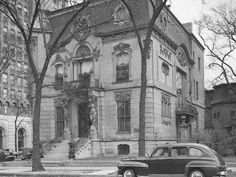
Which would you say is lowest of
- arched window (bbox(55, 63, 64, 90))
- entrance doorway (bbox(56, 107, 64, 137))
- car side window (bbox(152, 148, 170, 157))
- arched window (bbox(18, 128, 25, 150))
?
arched window (bbox(18, 128, 25, 150))

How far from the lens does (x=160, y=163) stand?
1658cm

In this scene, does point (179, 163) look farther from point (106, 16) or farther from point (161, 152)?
point (106, 16)

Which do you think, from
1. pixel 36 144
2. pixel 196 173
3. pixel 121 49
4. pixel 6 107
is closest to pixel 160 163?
pixel 196 173

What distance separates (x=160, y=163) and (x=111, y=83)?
17821mm

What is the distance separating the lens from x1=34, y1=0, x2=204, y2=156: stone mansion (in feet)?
107

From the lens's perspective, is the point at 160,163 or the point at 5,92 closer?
the point at 160,163

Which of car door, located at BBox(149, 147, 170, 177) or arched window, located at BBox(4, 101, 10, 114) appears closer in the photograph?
car door, located at BBox(149, 147, 170, 177)

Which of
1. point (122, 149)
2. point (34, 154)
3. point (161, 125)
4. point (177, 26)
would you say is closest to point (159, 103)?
point (161, 125)

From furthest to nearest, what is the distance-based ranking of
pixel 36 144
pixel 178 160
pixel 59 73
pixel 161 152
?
pixel 59 73 < pixel 36 144 < pixel 161 152 < pixel 178 160

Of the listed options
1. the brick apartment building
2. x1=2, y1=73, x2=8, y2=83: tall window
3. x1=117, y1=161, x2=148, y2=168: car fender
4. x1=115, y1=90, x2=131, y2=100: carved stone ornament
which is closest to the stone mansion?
x1=115, y1=90, x2=131, y2=100: carved stone ornament

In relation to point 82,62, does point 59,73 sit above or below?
below

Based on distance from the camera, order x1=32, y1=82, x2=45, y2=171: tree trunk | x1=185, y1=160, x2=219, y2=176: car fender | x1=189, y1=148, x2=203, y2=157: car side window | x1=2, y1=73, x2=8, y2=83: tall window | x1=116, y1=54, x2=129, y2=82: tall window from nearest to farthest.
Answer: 1. x1=185, y1=160, x2=219, y2=176: car fender
2. x1=189, y1=148, x2=203, y2=157: car side window
3. x1=32, y1=82, x2=45, y2=171: tree trunk
4. x1=116, y1=54, x2=129, y2=82: tall window
5. x1=2, y1=73, x2=8, y2=83: tall window

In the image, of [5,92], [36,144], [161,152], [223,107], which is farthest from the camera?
[5,92]

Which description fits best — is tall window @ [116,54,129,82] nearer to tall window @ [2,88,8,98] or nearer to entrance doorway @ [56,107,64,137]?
entrance doorway @ [56,107,64,137]
